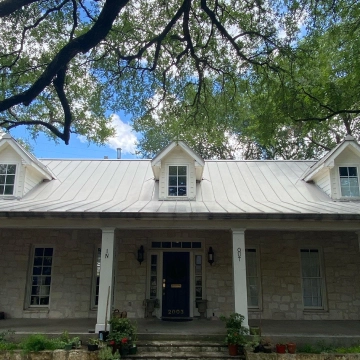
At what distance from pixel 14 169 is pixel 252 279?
751 centimetres

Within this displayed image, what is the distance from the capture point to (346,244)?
977cm

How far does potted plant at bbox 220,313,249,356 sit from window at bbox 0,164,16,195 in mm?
6968

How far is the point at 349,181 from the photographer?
9953mm

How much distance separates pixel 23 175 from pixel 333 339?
28.8 ft

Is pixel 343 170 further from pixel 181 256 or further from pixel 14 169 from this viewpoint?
pixel 14 169

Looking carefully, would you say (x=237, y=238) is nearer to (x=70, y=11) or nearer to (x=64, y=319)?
(x=64, y=319)

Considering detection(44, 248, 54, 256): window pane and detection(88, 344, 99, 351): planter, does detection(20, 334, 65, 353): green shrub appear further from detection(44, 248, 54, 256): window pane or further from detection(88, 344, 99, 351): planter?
detection(44, 248, 54, 256): window pane

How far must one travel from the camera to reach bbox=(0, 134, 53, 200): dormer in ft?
32.7

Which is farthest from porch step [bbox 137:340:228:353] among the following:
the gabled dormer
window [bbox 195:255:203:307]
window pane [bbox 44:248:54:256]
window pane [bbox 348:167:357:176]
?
window pane [bbox 348:167:357:176]

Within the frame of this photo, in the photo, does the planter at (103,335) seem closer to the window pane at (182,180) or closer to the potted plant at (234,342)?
the potted plant at (234,342)

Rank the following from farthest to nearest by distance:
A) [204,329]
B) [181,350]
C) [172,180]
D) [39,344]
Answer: [172,180]
[204,329]
[181,350]
[39,344]

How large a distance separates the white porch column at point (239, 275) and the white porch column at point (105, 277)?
2707 mm

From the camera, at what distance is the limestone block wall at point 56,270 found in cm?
942

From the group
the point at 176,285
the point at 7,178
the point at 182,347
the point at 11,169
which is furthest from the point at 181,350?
the point at 11,169
